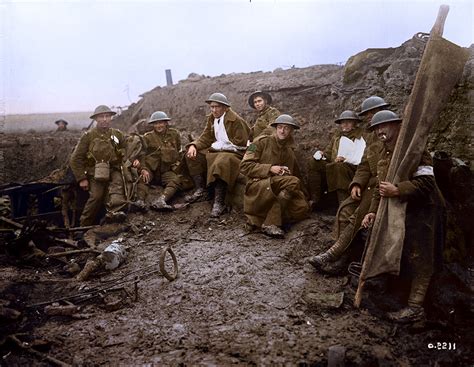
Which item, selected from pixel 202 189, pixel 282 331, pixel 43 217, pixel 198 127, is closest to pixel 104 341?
pixel 282 331

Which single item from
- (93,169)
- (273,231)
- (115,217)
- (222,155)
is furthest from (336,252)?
(93,169)

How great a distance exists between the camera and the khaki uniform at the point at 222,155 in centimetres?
599

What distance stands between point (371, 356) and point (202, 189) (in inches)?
165

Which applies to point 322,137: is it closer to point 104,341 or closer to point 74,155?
point 74,155

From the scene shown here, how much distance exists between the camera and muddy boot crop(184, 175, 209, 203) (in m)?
6.53

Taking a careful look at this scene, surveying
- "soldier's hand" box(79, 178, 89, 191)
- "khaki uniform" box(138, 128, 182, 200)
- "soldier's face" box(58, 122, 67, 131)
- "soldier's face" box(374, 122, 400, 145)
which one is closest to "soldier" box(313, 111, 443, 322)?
"soldier's face" box(374, 122, 400, 145)

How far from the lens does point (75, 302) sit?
13.2 ft

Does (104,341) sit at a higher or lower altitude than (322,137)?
lower

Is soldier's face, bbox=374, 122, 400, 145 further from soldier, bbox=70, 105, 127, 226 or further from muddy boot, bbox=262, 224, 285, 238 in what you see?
soldier, bbox=70, 105, 127, 226

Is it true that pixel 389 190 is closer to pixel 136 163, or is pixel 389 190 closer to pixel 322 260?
pixel 322 260

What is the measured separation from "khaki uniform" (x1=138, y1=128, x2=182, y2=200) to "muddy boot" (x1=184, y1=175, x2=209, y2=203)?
15.7 inches

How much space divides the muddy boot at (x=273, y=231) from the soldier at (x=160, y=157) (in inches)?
85.3

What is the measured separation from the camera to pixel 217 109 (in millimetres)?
6203

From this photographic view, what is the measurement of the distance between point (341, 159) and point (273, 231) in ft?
4.59
